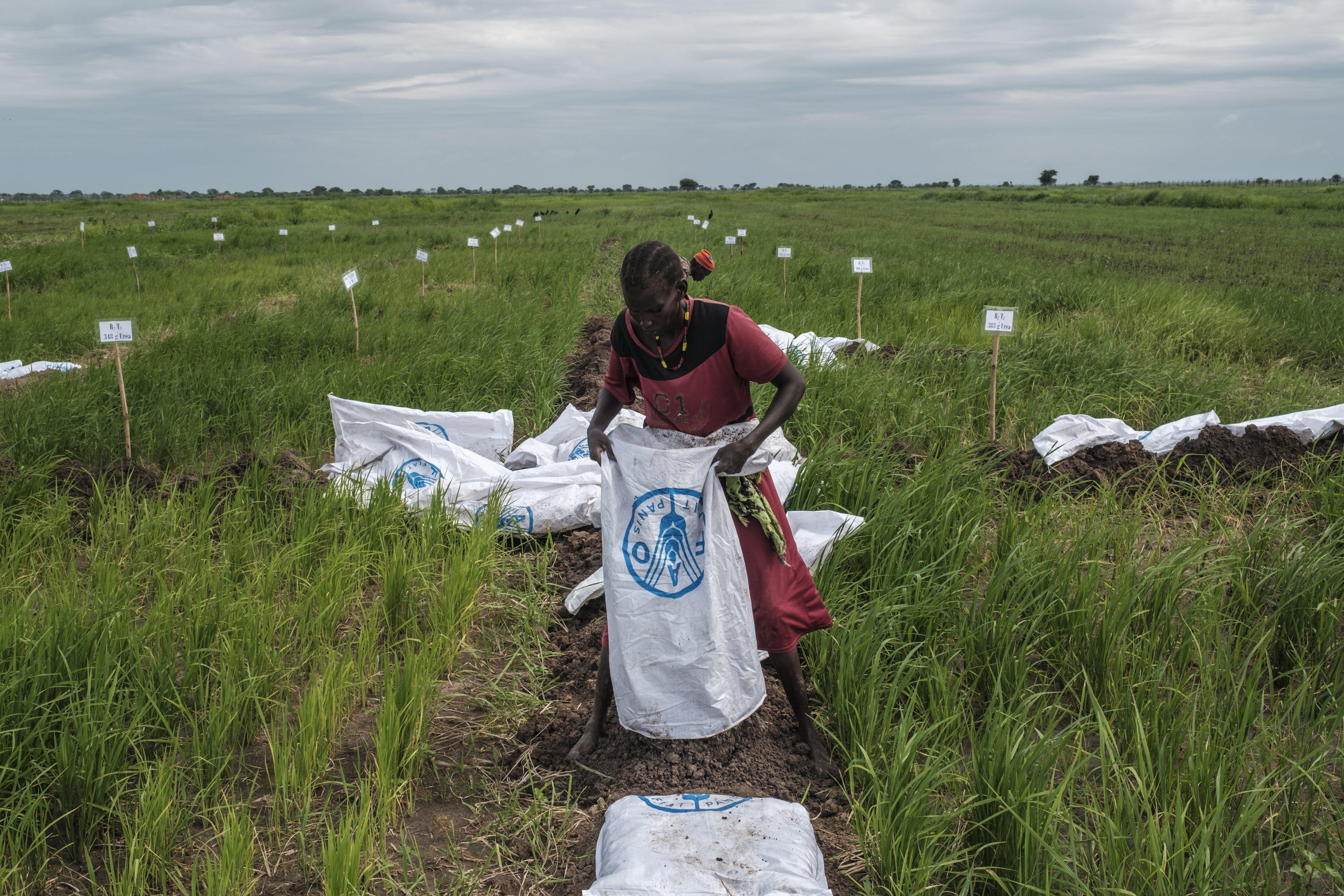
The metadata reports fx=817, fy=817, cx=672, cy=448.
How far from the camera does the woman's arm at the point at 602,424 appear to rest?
81.4 inches

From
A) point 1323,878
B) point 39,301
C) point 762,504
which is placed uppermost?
point 39,301

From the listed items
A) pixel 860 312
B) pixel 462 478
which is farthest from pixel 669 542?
pixel 860 312

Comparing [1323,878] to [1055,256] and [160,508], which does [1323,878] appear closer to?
[160,508]

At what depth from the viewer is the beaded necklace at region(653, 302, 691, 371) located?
188 cm

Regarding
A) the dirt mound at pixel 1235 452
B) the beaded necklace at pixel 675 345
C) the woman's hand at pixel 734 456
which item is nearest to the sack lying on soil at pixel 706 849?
the woman's hand at pixel 734 456

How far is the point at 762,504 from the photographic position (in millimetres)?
1974

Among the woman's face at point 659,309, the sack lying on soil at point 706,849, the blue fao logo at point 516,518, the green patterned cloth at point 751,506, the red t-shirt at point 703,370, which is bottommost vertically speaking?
the sack lying on soil at point 706,849

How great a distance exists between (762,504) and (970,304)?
6.69 metres

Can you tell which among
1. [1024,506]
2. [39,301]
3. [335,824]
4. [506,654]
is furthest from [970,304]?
[39,301]

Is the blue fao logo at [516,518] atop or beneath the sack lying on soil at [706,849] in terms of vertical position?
atop

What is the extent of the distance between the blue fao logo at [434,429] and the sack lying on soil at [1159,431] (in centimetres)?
283

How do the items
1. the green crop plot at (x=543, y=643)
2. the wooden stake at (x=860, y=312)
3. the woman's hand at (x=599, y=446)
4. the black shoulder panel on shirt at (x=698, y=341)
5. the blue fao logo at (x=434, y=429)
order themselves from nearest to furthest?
the green crop plot at (x=543, y=643) < the black shoulder panel on shirt at (x=698, y=341) < the woman's hand at (x=599, y=446) < the blue fao logo at (x=434, y=429) < the wooden stake at (x=860, y=312)

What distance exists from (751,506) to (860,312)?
15.6 feet

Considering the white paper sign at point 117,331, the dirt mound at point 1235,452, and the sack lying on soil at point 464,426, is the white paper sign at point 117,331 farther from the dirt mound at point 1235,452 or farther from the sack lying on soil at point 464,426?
the dirt mound at point 1235,452
